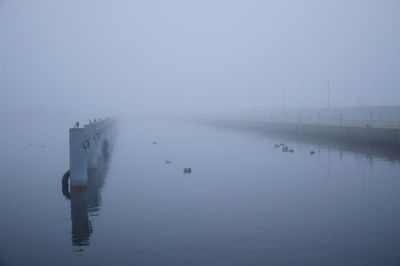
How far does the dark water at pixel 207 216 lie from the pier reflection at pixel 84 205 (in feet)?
0.20

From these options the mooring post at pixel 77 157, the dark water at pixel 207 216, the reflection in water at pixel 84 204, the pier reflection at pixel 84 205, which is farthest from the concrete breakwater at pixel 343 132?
the mooring post at pixel 77 157

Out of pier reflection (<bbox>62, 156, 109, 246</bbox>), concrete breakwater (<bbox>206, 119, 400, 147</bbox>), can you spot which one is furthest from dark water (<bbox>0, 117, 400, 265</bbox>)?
concrete breakwater (<bbox>206, 119, 400, 147</bbox>)

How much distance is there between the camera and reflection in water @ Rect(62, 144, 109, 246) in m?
17.9

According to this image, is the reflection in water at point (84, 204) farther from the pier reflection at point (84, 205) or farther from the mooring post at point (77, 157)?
the mooring post at point (77, 157)

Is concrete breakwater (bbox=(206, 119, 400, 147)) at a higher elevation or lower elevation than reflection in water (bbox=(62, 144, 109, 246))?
higher

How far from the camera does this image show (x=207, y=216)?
67.5 ft

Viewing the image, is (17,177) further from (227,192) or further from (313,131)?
(313,131)

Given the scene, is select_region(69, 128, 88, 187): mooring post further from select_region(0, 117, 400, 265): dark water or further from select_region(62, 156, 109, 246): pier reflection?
select_region(0, 117, 400, 265): dark water

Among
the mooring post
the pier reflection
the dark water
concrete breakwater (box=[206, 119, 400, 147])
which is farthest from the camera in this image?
concrete breakwater (box=[206, 119, 400, 147])

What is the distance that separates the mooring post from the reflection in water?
1.76 feet

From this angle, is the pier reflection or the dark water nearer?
the dark water

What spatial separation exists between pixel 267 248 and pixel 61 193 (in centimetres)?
1596

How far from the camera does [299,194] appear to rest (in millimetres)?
25938

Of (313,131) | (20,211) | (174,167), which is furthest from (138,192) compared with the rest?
(313,131)
